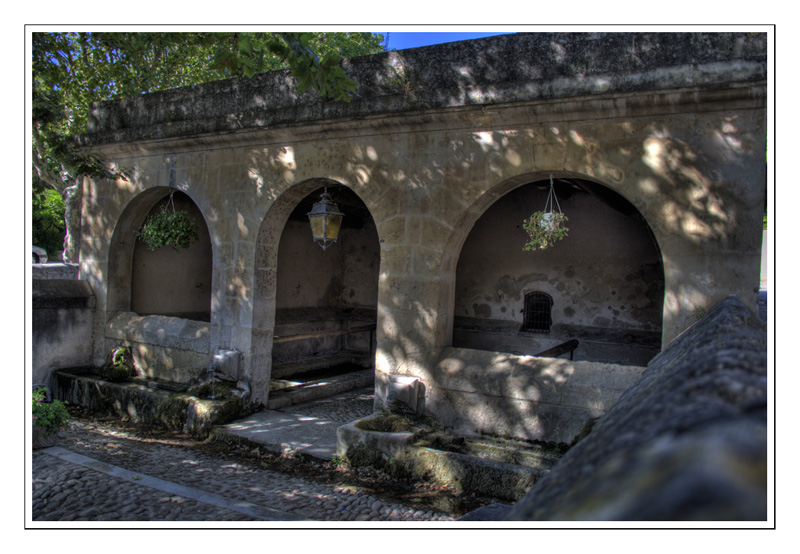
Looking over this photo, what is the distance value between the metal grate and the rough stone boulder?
23.1 ft

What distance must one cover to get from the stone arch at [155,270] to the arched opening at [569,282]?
4.17 metres

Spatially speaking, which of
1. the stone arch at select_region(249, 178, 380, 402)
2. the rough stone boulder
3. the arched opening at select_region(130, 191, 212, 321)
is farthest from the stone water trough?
the rough stone boulder

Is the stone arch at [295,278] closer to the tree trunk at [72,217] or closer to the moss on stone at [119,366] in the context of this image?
the moss on stone at [119,366]

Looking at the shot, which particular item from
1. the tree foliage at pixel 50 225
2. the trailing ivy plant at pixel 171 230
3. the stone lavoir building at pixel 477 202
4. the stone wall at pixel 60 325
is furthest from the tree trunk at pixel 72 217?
the tree foliage at pixel 50 225

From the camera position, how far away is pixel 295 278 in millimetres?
9680

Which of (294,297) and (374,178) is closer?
(374,178)

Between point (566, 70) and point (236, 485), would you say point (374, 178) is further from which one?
point (236, 485)

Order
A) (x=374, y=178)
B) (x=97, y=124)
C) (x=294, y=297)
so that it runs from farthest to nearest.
Answer: (x=294, y=297), (x=97, y=124), (x=374, y=178)

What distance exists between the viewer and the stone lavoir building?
14.3 ft

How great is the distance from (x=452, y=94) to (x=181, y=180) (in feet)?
12.3

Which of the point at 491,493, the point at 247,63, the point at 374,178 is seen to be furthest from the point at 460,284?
the point at 247,63

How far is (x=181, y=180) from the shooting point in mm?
6926

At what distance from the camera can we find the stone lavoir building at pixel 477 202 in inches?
171

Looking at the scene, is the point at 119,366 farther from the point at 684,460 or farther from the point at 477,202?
the point at 684,460
